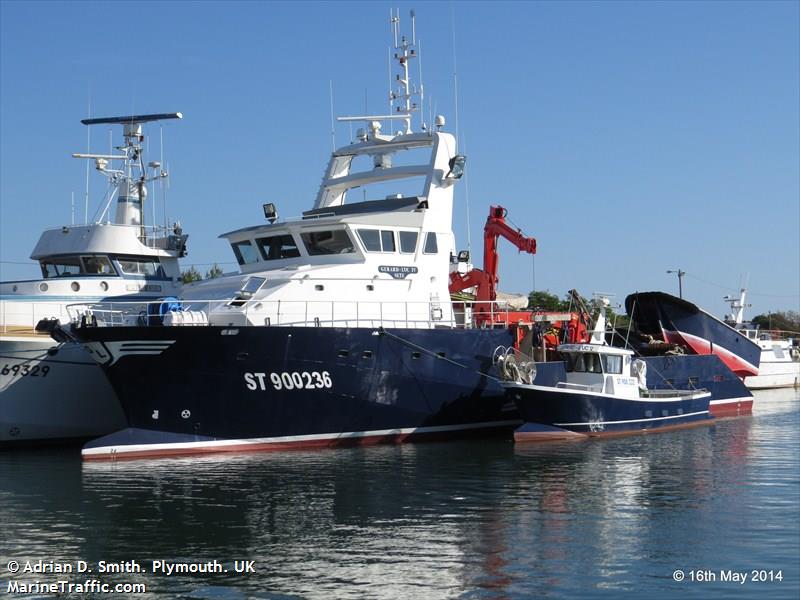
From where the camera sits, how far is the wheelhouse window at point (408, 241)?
82.0 feet

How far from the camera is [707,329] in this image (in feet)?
114

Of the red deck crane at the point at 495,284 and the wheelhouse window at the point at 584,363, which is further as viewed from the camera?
the red deck crane at the point at 495,284

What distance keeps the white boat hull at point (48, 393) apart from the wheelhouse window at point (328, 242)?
6.60 m

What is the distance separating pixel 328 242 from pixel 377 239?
126 centimetres

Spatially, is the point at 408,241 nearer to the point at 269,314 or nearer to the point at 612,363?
the point at 269,314

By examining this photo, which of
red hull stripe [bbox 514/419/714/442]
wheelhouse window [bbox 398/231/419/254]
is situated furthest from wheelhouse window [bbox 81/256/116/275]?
red hull stripe [bbox 514/419/714/442]

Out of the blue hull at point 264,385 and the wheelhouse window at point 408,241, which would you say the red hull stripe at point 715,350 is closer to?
the wheelhouse window at point 408,241

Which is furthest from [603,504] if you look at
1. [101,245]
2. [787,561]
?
[101,245]

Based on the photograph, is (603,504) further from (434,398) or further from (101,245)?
(101,245)

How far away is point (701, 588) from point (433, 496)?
6.47m

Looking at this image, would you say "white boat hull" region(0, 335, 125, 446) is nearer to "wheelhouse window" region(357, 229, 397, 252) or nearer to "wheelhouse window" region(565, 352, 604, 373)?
"wheelhouse window" region(357, 229, 397, 252)

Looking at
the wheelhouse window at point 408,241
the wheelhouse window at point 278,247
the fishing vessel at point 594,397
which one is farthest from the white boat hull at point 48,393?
the fishing vessel at point 594,397

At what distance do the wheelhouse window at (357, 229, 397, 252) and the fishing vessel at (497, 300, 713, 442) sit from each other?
4.10 meters

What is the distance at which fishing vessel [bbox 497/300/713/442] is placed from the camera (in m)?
24.3
